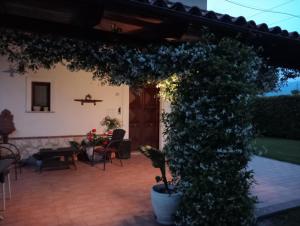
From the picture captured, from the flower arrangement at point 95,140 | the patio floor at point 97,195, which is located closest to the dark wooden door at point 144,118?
the flower arrangement at point 95,140

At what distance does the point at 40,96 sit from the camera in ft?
24.7

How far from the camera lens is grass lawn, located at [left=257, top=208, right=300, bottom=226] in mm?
3826

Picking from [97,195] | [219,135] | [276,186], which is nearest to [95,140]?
[97,195]

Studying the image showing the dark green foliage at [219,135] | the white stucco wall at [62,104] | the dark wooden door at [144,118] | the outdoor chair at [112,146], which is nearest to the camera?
the dark green foliage at [219,135]

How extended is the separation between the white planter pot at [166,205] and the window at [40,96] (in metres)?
5.08

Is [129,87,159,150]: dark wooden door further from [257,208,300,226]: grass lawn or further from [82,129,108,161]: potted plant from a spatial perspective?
[257,208,300,226]: grass lawn

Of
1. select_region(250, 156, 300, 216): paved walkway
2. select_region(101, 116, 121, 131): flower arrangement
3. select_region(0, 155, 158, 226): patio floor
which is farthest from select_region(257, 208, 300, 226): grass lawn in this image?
select_region(101, 116, 121, 131): flower arrangement

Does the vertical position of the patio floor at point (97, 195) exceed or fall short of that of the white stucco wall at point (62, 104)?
it falls short

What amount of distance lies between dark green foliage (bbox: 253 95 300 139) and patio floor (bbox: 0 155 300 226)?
6.94 meters

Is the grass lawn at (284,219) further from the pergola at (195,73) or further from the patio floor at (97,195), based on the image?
the pergola at (195,73)

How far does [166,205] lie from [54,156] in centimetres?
381

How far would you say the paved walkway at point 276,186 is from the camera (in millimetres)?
4445

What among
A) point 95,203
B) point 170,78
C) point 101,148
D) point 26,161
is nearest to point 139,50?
point 170,78

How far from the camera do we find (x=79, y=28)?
119 inches
